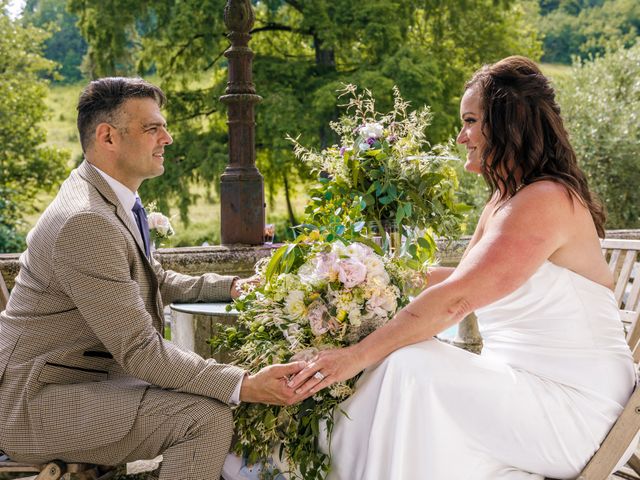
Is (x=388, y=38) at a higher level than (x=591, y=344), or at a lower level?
higher

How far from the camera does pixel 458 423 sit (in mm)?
2508

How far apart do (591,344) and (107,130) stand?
197cm

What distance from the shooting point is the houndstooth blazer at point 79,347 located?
2572 mm

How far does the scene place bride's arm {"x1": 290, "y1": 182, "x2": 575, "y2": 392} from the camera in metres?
2.56

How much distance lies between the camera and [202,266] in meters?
6.27

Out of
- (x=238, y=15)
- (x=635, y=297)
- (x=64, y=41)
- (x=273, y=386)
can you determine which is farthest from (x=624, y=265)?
(x=64, y=41)

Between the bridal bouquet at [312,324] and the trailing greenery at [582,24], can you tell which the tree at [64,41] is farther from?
the bridal bouquet at [312,324]

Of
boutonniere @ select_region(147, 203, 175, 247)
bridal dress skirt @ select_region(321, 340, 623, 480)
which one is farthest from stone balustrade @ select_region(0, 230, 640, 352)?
bridal dress skirt @ select_region(321, 340, 623, 480)

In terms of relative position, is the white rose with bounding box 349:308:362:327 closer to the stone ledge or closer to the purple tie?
the purple tie

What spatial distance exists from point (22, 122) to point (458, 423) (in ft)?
78.0

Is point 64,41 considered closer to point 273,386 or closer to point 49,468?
point 49,468

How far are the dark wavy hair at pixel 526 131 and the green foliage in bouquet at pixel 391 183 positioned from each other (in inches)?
12.9

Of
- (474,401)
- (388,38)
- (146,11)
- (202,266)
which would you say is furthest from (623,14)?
(474,401)

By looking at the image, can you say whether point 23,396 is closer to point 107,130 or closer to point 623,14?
point 107,130
